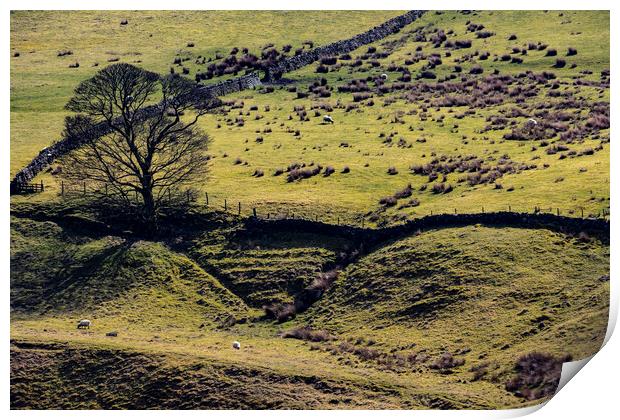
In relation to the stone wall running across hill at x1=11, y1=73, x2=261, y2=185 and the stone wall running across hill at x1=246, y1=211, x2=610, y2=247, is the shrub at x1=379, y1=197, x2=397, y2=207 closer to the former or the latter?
the stone wall running across hill at x1=246, y1=211, x2=610, y2=247

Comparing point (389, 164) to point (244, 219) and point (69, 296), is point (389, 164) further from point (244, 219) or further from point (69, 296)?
point (69, 296)

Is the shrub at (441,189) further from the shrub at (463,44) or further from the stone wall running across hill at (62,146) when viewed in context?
the shrub at (463,44)

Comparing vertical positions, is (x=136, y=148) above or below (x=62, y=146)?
above

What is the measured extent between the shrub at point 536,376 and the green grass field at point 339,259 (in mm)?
292

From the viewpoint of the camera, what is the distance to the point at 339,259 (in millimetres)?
72375

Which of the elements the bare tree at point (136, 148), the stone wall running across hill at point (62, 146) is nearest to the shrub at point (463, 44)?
the stone wall running across hill at point (62, 146)

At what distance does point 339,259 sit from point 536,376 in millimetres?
18924

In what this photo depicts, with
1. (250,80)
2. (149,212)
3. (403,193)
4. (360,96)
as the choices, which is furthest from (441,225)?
(250,80)

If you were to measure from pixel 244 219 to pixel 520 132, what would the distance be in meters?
25.1

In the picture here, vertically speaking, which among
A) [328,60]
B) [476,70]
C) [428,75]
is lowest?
[428,75]

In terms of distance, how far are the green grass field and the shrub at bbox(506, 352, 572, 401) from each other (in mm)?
292

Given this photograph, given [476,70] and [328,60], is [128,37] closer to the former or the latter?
[328,60]

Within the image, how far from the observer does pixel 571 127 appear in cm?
8988

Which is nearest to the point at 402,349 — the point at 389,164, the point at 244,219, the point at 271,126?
the point at 244,219
